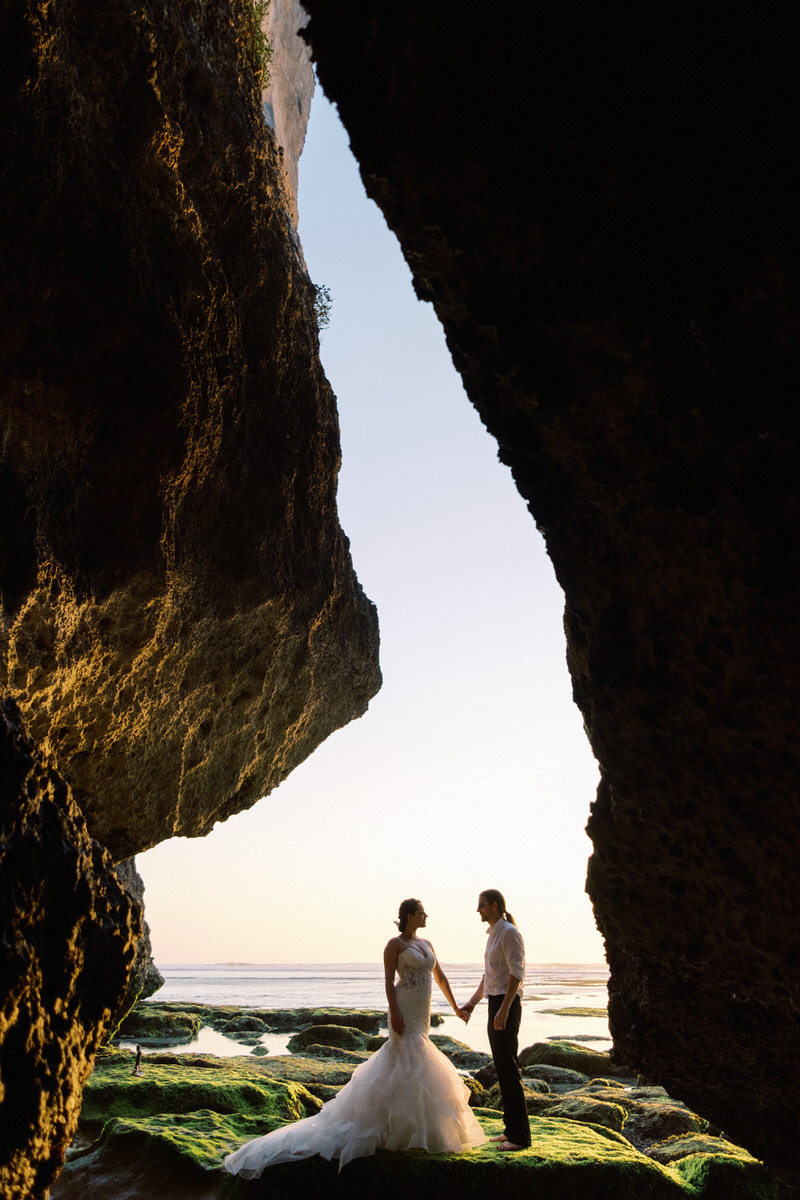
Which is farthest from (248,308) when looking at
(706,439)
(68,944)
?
(68,944)

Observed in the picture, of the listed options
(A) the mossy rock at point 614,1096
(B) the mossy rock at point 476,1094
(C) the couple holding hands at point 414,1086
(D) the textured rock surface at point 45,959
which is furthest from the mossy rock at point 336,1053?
(D) the textured rock surface at point 45,959

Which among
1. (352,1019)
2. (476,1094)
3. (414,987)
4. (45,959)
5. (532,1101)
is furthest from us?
(352,1019)

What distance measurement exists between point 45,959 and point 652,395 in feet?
9.12

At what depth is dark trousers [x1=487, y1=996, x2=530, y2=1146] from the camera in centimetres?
529

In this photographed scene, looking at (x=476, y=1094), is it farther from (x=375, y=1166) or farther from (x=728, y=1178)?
(x=375, y=1166)

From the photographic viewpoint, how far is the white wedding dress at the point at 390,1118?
4820mm

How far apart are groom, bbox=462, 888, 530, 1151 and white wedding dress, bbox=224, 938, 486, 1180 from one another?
0.29 meters

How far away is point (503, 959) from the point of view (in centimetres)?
570

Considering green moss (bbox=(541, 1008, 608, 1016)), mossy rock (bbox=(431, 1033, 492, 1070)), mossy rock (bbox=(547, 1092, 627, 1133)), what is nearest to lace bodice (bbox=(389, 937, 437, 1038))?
mossy rock (bbox=(547, 1092, 627, 1133))

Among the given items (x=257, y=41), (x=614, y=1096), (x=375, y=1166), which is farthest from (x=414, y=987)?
(x=257, y=41)

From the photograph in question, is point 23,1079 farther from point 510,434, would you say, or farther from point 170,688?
point 170,688

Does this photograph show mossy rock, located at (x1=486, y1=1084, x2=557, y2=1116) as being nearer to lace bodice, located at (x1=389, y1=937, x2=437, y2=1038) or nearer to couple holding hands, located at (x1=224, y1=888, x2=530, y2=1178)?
couple holding hands, located at (x1=224, y1=888, x2=530, y2=1178)

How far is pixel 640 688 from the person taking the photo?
3.25 metres

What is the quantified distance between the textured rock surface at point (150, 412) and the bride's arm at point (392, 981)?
7.47 ft
